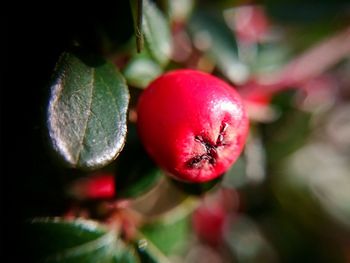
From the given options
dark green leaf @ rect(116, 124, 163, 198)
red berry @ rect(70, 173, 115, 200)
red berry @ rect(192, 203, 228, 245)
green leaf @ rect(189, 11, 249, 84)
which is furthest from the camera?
red berry @ rect(192, 203, 228, 245)

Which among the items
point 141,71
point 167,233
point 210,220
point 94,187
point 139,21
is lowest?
point 210,220

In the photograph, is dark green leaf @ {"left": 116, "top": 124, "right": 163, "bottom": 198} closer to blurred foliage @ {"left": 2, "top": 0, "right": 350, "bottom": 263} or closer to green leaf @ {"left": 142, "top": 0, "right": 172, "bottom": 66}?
blurred foliage @ {"left": 2, "top": 0, "right": 350, "bottom": 263}

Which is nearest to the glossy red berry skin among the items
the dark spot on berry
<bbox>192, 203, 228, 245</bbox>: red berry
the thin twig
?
the dark spot on berry

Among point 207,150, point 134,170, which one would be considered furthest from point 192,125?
point 134,170

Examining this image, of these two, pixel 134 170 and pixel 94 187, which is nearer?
pixel 134 170

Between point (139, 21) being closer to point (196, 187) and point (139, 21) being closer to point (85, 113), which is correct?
point (85, 113)

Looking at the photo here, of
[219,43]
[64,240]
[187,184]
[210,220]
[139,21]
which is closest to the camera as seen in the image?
[139,21]
